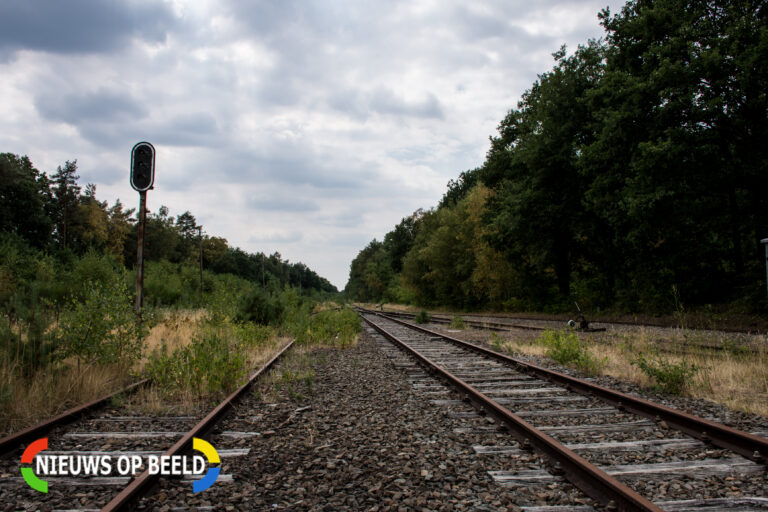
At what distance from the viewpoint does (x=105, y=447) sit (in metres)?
3.96

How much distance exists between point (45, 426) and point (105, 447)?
78cm

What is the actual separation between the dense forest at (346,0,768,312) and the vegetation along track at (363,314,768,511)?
8709 millimetres

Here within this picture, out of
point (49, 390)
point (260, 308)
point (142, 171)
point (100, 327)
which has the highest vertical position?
point (142, 171)

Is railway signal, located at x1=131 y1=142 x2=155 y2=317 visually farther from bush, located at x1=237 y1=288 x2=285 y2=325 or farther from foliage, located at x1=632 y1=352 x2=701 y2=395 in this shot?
foliage, located at x1=632 y1=352 x2=701 y2=395

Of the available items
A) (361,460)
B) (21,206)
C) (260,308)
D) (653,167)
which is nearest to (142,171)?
(260,308)

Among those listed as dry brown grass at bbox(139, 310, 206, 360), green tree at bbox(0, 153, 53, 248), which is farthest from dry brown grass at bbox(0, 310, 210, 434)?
green tree at bbox(0, 153, 53, 248)

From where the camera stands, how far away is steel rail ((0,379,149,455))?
3.77 metres

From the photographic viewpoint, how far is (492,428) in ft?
14.8

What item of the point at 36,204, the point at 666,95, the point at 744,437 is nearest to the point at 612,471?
the point at 744,437

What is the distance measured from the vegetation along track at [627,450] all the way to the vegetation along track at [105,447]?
2457mm

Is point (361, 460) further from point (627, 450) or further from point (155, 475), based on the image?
point (627, 450)

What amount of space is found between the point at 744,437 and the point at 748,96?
56.1ft

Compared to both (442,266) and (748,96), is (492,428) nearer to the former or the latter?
(748,96)

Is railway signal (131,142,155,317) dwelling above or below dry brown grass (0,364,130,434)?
above
